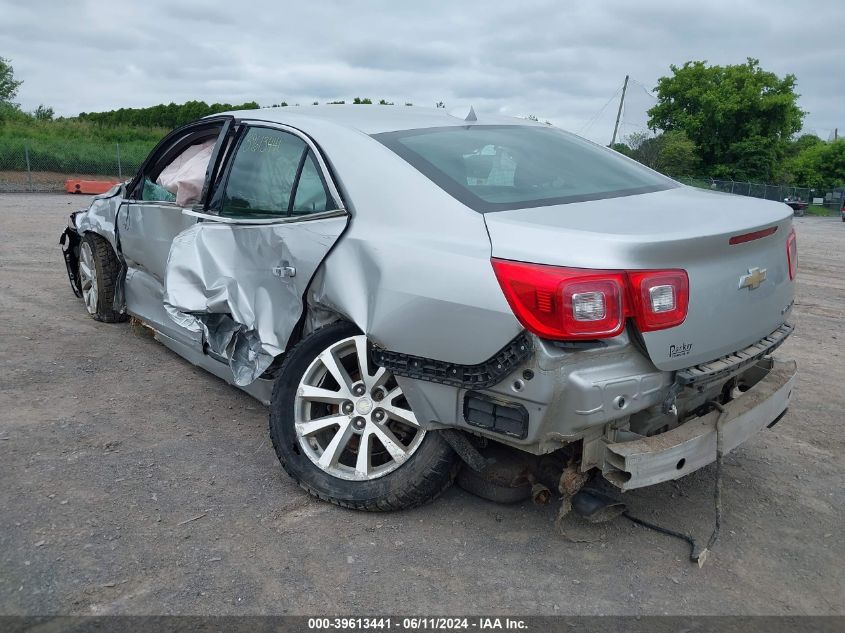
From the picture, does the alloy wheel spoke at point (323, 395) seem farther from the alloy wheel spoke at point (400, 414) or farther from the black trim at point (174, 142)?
the black trim at point (174, 142)

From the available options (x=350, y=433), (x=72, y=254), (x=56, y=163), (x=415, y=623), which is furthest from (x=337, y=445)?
(x=56, y=163)

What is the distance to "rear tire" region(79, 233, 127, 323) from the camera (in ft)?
18.5

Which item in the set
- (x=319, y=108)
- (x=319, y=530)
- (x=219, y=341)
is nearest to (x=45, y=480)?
(x=219, y=341)

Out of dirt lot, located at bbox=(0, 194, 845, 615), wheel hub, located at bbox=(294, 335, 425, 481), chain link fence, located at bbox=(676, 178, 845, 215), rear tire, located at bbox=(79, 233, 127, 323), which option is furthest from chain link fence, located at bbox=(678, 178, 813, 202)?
wheel hub, located at bbox=(294, 335, 425, 481)

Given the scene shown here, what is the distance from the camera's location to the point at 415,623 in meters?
2.42

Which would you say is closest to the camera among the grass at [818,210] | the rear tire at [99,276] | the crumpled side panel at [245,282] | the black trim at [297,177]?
the crumpled side panel at [245,282]

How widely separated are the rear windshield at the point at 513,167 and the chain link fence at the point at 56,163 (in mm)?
24578

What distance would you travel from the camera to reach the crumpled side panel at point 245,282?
327cm

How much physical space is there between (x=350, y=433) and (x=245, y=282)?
101 cm

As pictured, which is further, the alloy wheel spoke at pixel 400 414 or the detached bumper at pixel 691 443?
the alloy wheel spoke at pixel 400 414

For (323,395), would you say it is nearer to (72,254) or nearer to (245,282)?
(245,282)

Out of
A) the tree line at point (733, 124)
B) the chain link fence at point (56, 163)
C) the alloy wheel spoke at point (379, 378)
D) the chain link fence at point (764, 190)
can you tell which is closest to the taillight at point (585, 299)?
the alloy wheel spoke at point (379, 378)

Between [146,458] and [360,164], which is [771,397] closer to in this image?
[360,164]

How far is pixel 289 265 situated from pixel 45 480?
1.46m
